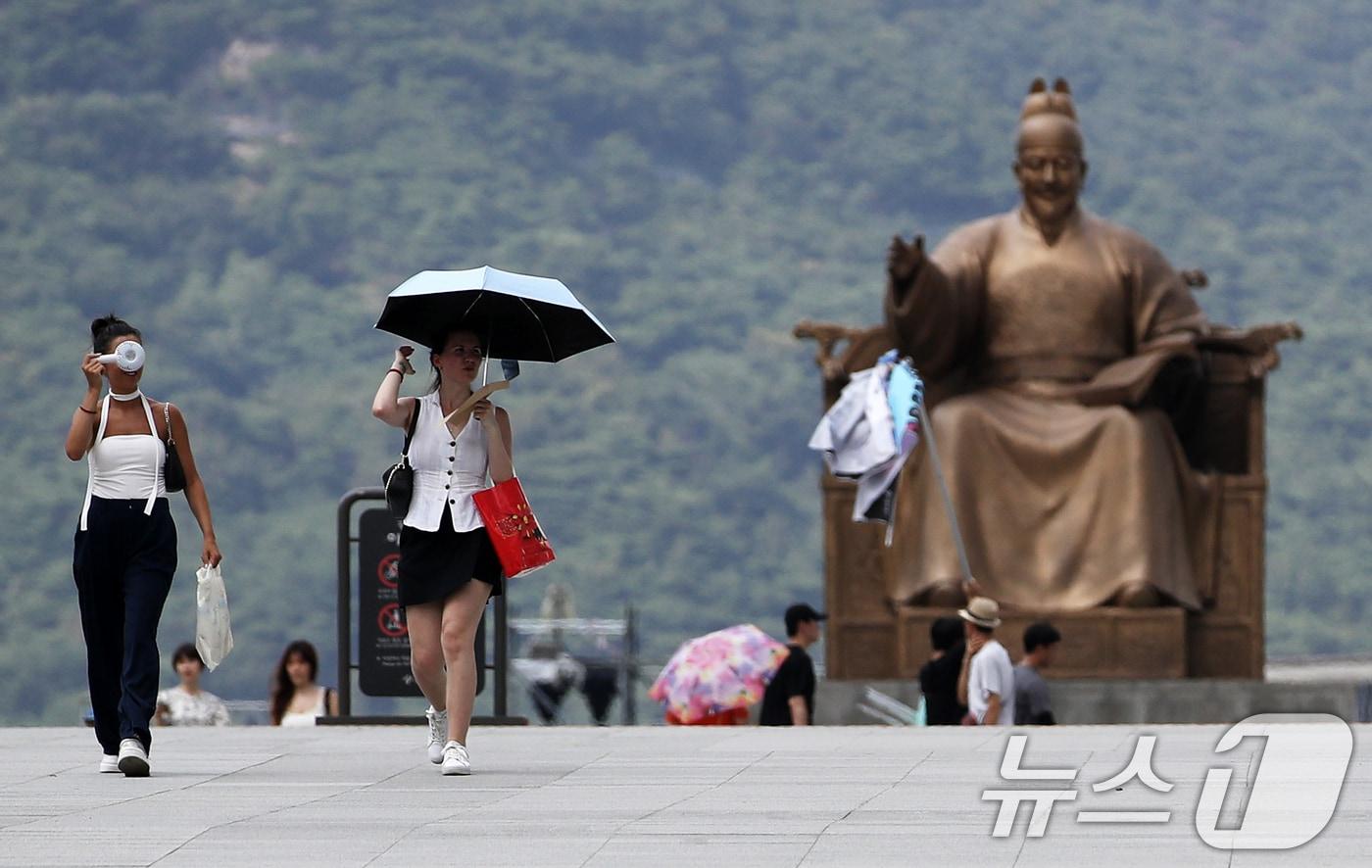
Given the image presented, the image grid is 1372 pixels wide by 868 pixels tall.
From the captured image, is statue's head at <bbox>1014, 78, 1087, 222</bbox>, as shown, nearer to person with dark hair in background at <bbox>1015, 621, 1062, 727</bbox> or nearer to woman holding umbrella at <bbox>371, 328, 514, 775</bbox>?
person with dark hair in background at <bbox>1015, 621, 1062, 727</bbox>

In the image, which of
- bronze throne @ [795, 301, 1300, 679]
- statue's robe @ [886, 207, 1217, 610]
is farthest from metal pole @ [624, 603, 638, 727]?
statue's robe @ [886, 207, 1217, 610]

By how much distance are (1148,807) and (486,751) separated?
2.63 m

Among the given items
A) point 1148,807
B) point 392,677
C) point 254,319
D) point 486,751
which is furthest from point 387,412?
point 254,319

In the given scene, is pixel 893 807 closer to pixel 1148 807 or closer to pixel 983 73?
pixel 1148 807

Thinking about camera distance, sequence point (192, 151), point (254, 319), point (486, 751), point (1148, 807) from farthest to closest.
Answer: point (192, 151) < point (254, 319) < point (486, 751) < point (1148, 807)

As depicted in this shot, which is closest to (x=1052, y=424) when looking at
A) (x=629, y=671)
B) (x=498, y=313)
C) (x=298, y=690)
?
(x=298, y=690)

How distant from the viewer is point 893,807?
6156 mm

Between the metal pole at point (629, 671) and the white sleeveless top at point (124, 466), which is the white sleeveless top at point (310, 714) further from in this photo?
the metal pole at point (629, 671)

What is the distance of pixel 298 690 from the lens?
11125 mm

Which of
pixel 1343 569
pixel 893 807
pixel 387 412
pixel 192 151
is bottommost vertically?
pixel 1343 569

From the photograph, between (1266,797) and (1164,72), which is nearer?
(1266,797)

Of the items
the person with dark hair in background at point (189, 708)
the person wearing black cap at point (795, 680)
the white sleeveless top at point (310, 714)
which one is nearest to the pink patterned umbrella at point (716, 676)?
the person wearing black cap at point (795, 680)

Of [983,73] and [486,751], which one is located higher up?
[983,73]

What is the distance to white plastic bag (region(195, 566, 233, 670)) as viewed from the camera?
7.36 m
